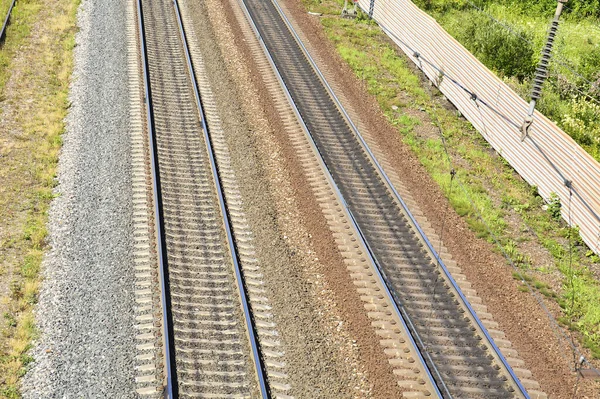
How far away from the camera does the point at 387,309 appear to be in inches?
545

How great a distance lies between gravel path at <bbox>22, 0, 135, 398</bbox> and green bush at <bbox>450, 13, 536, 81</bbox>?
1371 cm

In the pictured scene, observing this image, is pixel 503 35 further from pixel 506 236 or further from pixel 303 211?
pixel 303 211

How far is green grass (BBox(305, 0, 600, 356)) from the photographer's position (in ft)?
50.4

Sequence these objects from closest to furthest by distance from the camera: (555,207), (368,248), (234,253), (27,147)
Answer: (234,253) < (368,248) < (555,207) < (27,147)

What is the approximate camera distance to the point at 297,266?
1494 cm

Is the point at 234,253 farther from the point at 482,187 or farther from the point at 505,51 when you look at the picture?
the point at 505,51

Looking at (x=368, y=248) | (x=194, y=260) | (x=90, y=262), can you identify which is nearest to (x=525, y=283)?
(x=368, y=248)

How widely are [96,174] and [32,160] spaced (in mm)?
2109

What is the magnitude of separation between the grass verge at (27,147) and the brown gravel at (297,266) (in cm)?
492

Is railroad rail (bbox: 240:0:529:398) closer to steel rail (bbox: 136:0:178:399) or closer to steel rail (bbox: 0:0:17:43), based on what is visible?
steel rail (bbox: 136:0:178:399)

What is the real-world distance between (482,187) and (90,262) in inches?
439

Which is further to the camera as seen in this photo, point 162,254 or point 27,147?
point 27,147

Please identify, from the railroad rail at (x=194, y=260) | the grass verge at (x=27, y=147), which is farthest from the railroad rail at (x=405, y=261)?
the grass verge at (x=27, y=147)

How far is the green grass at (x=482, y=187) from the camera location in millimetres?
15375
